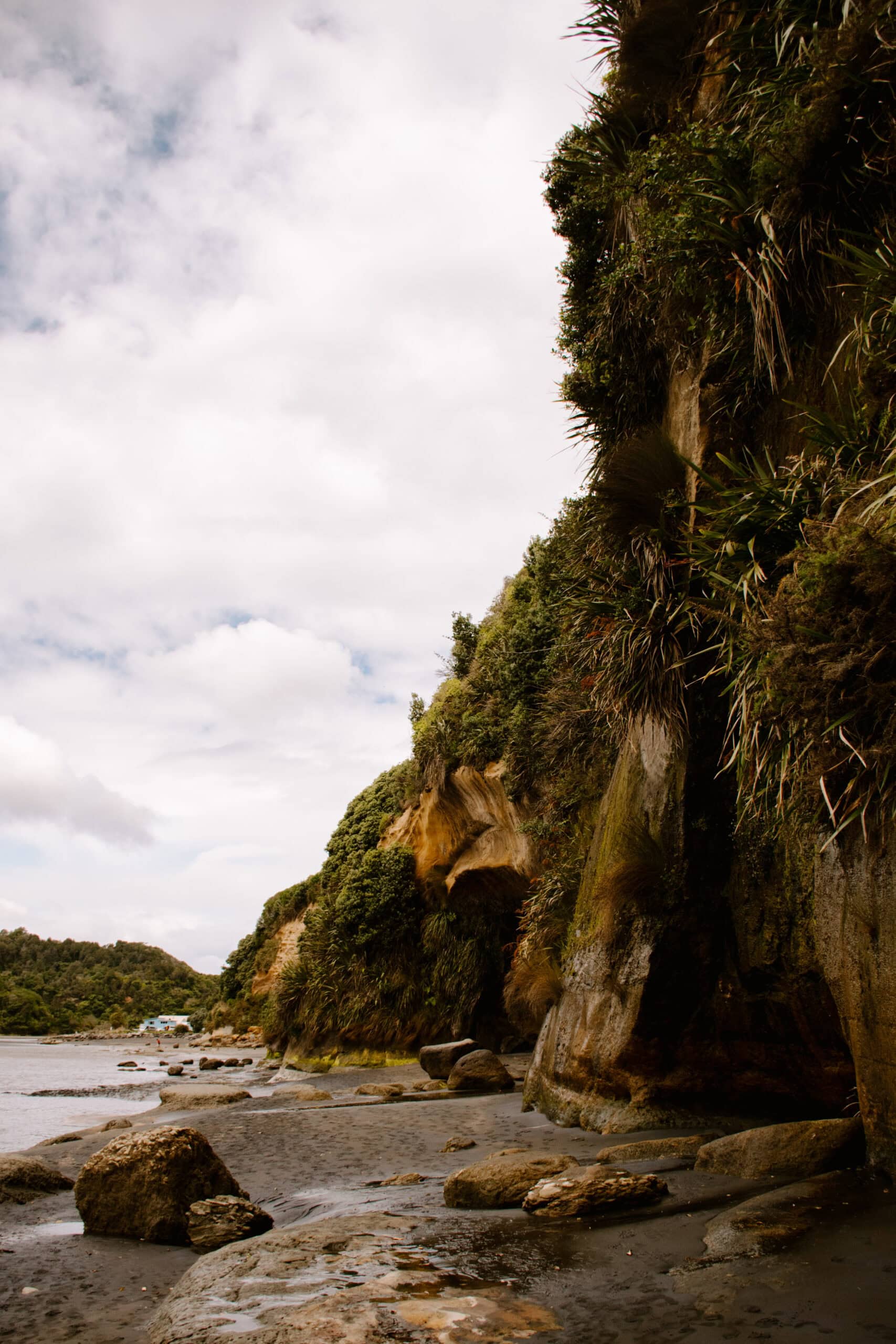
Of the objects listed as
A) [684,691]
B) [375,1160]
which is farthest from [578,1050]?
[684,691]

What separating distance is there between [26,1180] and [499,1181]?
4.14m

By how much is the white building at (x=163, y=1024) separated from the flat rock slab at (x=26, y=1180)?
57849mm

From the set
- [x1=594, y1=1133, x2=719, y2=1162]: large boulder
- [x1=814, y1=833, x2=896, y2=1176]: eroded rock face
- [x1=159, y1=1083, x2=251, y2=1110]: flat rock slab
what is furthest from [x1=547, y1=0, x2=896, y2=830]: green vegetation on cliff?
[x1=159, y1=1083, x2=251, y2=1110]: flat rock slab

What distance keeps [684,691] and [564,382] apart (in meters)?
4.87

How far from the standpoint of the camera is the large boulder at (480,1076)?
11.5m

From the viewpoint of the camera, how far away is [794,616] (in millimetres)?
4574

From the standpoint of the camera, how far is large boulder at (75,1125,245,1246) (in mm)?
5148

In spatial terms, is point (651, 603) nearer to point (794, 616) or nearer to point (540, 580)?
point (794, 616)

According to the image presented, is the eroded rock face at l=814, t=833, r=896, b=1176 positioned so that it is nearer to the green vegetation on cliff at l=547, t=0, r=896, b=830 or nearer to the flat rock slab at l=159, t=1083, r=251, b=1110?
the green vegetation on cliff at l=547, t=0, r=896, b=830

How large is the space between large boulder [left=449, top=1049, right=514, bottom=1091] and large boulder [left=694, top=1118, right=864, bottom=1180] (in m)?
7.06

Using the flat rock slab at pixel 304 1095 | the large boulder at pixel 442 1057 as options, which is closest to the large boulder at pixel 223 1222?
the flat rock slab at pixel 304 1095

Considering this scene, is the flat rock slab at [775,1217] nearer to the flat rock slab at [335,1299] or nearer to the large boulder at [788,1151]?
the large boulder at [788,1151]

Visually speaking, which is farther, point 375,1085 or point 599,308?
point 375,1085

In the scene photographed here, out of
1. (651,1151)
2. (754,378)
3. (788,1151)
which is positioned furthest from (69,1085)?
(754,378)
